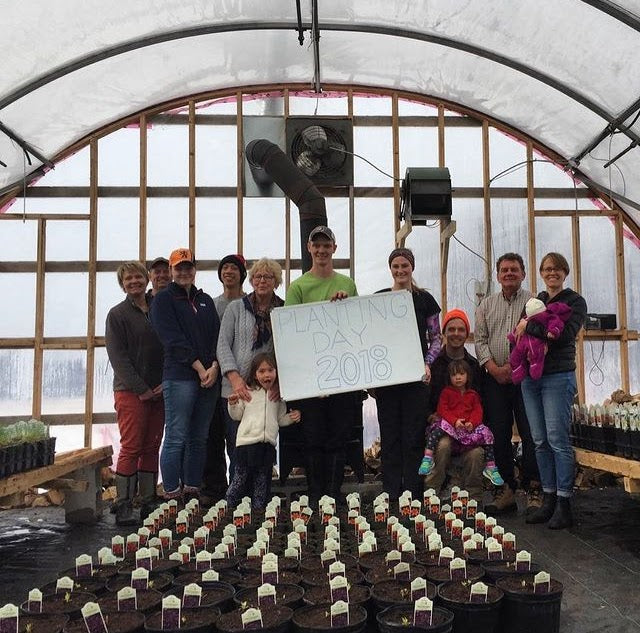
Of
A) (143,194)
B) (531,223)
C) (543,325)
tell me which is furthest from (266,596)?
(531,223)

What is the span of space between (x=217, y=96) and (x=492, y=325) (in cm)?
384

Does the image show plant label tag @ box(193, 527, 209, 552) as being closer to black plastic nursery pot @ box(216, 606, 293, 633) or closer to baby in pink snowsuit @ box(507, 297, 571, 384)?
black plastic nursery pot @ box(216, 606, 293, 633)

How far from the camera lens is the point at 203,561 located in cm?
228

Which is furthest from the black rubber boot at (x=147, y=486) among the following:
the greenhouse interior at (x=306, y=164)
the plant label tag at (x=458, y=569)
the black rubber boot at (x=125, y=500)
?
the plant label tag at (x=458, y=569)

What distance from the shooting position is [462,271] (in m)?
6.48

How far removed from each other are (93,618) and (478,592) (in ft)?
3.56

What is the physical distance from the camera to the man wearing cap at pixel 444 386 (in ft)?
12.4

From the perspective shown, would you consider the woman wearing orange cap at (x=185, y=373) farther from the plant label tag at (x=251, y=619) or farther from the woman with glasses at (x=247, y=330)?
the plant label tag at (x=251, y=619)

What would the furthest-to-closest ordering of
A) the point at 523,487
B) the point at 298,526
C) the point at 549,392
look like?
the point at 523,487 < the point at 549,392 < the point at 298,526

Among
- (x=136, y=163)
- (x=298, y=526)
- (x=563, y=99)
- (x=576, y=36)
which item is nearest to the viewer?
(x=298, y=526)

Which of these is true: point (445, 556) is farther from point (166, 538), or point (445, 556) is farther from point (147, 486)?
point (147, 486)

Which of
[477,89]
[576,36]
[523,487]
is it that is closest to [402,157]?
[477,89]

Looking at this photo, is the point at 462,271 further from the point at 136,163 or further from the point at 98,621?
the point at 98,621

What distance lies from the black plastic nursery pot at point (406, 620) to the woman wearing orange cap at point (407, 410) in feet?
5.38
